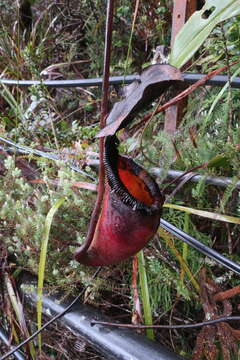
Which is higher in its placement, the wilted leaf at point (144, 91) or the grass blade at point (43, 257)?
the wilted leaf at point (144, 91)

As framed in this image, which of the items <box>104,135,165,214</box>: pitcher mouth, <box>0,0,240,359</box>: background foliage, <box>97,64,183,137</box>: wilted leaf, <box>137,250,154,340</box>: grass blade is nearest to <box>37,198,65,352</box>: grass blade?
<box>0,0,240,359</box>: background foliage

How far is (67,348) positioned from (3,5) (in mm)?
2742

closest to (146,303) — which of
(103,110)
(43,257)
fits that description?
(43,257)

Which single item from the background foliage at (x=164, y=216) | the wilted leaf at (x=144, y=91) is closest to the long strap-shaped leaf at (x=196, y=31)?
the wilted leaf at (x=144, y=91)

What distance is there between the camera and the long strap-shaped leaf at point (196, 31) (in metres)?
0.39

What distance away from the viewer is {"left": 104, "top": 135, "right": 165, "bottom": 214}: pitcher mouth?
45cm

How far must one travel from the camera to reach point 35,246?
910 millimetres

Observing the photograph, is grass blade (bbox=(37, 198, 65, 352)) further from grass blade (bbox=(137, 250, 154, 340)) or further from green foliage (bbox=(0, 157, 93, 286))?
grass blade (bbox=(137, 250, 154, 340))

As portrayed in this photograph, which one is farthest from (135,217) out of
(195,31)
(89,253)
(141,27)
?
(141,27)

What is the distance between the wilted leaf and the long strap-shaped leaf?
53 millimetres

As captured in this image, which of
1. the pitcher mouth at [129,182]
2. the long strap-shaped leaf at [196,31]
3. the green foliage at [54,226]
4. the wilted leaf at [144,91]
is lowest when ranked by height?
the green foliage at [54,226]

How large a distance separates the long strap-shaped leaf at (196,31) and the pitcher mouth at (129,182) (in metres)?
0.12

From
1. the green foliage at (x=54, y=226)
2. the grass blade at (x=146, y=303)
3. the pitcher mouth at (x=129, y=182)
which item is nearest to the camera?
the pitcher mouth at (x=129, y=182)

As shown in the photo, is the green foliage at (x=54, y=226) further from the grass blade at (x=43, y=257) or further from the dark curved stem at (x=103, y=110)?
the dark curved stem at (x=103, y=110)
